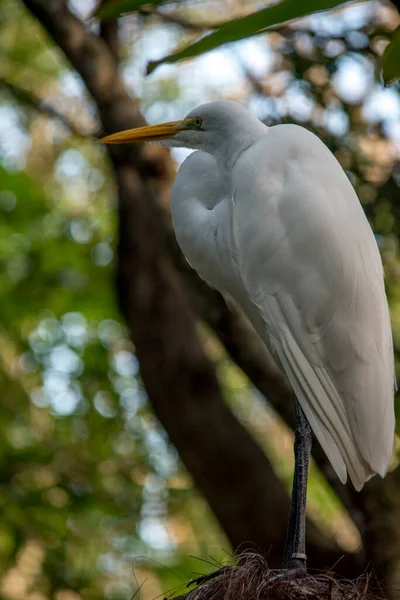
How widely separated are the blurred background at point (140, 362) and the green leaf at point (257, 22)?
1.68 meters

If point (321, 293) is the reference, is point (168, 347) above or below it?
below

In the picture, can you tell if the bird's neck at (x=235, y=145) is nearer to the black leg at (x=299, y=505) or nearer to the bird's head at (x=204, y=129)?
the bird's head at (x=204, y=129)

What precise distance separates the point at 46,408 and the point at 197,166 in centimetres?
269

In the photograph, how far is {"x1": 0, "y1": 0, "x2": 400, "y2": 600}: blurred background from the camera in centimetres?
296

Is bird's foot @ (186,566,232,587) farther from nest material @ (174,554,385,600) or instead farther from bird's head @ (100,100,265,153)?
bird's head @ (100,100,265,153)

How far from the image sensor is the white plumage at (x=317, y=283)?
1803 millimetres

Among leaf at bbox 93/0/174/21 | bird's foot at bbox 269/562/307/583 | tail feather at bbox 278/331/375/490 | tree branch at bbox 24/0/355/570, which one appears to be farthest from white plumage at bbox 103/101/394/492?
leaf at bbox 93/0/174/21

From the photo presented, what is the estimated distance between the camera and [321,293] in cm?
186

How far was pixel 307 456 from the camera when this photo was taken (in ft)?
6.46

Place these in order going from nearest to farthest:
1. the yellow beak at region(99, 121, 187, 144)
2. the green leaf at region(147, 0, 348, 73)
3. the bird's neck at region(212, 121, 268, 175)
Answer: the green leaf at region(147, 0, 348, 73) < the bird's neck at region(212, 121, 268, 175) < the yellow beak at region(99, 121, 187, 144)

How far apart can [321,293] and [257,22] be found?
1.36 metres

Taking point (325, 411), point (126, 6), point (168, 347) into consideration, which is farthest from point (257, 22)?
point (168, 347)

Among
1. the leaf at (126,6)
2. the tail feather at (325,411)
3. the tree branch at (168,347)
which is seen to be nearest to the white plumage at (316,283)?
the tail feather at (325,411)

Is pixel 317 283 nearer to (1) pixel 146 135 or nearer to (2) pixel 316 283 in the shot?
(2) pixel 316 283
